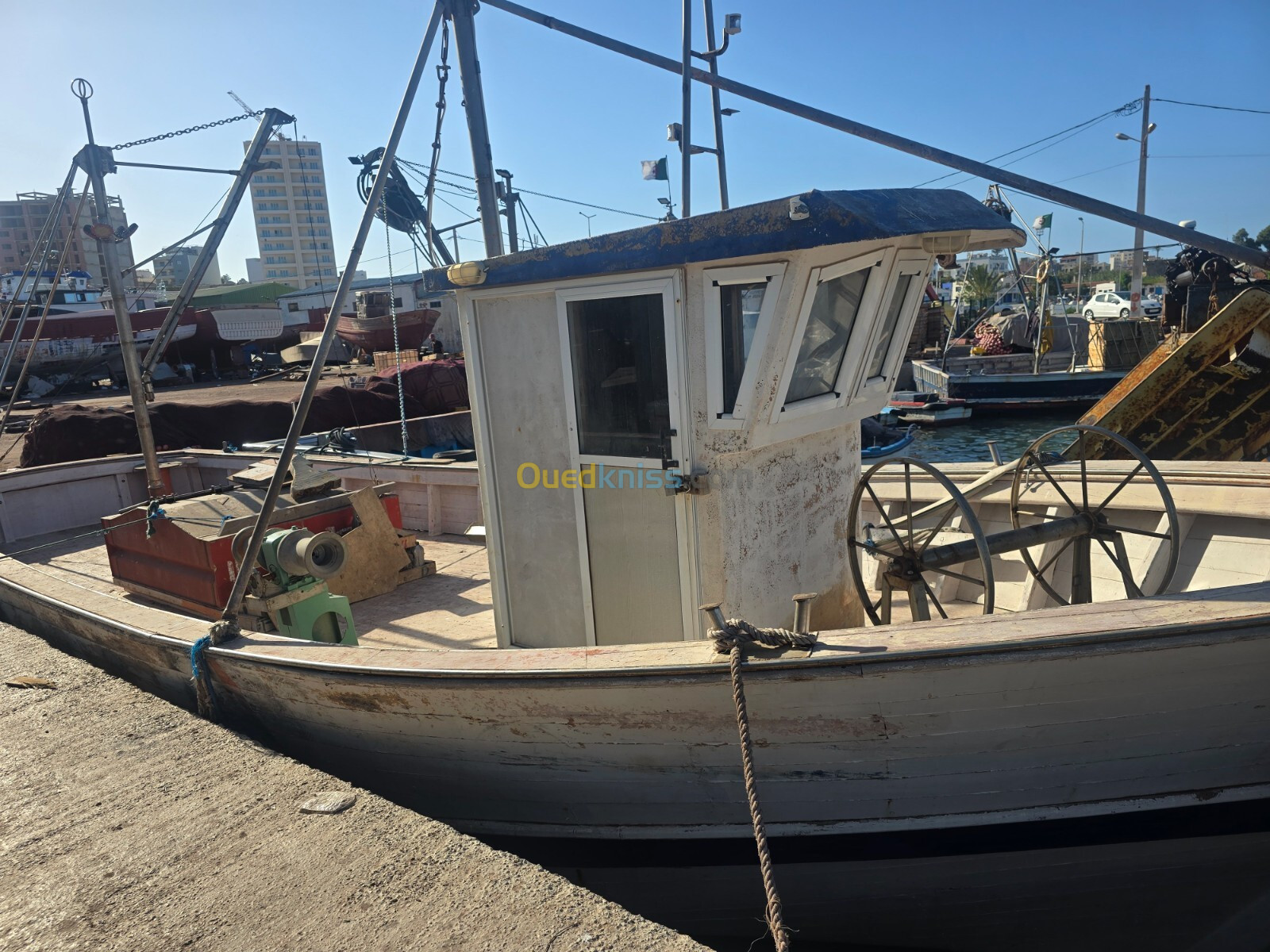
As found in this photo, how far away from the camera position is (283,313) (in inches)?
1570

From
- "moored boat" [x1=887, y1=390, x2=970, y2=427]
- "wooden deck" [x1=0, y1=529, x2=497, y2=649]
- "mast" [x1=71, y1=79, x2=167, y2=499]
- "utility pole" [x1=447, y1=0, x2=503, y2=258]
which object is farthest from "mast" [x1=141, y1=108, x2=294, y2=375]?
"moored boat" [x1=887, y1=390, x2=970, y2=427]

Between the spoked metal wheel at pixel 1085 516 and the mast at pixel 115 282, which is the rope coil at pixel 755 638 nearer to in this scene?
the spoked metal wheel at pixel 1085 516

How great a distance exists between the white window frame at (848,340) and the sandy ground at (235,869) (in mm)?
1971

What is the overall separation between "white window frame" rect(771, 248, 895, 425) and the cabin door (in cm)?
44

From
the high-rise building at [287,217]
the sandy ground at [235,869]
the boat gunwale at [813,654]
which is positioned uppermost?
the high-rise building at [287,217]

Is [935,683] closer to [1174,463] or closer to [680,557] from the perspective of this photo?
[680,557]

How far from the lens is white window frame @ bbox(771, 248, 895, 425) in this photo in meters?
3.15

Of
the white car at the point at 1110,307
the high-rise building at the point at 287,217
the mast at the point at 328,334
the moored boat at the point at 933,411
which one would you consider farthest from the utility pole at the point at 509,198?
the high-rise building at the point at 287,217

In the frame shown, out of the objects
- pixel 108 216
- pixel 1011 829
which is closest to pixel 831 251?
pixel 1011 829

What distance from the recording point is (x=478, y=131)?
17.0 feet

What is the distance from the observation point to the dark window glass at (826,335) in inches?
130

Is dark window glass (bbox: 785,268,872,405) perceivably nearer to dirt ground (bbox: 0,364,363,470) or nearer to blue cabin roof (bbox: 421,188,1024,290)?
blue cabin roof (bbox: 421,188,1024,290)

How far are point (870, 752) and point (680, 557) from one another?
1150 millimetres

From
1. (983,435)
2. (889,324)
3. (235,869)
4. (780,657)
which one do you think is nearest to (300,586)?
(235,869)
